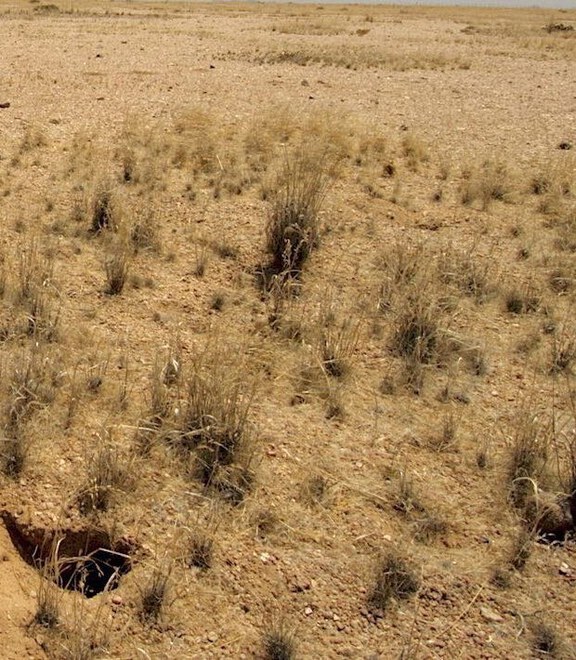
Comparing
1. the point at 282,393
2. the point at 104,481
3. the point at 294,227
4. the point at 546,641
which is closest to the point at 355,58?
the point at 294,227

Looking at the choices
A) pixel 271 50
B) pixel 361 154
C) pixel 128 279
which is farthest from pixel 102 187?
pixel 271 50

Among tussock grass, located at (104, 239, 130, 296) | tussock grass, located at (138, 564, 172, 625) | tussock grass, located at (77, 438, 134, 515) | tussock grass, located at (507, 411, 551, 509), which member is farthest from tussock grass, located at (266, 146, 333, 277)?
tussock grass, located at (138, 564, 172, 625)

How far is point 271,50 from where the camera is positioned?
17.7 m

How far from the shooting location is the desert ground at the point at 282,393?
2.92 m

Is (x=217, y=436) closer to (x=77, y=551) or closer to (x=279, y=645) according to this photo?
(x=77, y=551)

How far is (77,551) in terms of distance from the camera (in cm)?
314

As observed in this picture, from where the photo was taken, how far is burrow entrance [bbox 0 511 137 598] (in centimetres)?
303

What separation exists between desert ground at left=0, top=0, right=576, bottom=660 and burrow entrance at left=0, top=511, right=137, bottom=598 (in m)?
0.01

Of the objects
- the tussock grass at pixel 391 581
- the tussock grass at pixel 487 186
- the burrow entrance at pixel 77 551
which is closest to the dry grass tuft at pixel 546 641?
the tussock grass at pixel 391 581

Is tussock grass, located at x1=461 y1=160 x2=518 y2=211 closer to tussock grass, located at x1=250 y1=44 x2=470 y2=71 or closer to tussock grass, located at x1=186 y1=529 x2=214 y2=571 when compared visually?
tussock grass, located at x1=186 y1=529 x2=214 y2=571

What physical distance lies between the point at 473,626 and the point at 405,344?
2.04 m

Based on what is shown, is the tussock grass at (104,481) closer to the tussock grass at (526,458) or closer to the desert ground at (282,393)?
the desert ground at (282,393)

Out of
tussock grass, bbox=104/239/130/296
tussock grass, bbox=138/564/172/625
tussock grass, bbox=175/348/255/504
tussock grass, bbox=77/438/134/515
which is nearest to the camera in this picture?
tussock grass, bbox=138/564/172/625

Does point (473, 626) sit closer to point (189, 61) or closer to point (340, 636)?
point (340, 636)
